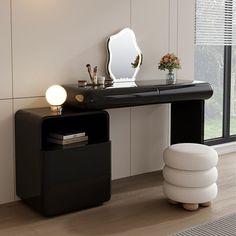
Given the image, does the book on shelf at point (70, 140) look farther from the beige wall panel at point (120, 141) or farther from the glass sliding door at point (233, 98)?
the glass sliding door at point (233, 98)

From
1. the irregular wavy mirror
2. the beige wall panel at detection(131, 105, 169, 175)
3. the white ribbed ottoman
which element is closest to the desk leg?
the beige wall panel at detection(131, 105, 169, 175)

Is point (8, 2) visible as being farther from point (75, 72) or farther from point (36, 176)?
point (36, 176)

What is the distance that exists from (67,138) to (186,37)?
6.03 ft

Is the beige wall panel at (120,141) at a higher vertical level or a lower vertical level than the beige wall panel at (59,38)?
lower

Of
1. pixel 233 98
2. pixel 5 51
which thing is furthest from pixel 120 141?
pixel 233 98

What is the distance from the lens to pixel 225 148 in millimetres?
5160

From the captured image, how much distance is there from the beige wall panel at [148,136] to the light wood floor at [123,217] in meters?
0.49

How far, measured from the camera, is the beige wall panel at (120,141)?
4.13m

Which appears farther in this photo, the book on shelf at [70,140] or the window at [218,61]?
the window at [218,61]

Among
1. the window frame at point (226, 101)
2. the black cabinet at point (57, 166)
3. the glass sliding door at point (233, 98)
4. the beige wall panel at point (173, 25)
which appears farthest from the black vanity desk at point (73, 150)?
the glass sliding door at point (233, 98)

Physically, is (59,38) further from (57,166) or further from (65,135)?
(57,166)

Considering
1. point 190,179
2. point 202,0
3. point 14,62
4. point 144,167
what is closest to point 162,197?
point 190,179

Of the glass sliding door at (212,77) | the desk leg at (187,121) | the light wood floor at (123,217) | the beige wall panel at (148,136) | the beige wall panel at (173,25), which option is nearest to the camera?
the light wood floor at (123,217)

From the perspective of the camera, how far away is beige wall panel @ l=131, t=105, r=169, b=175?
14.1 feet
